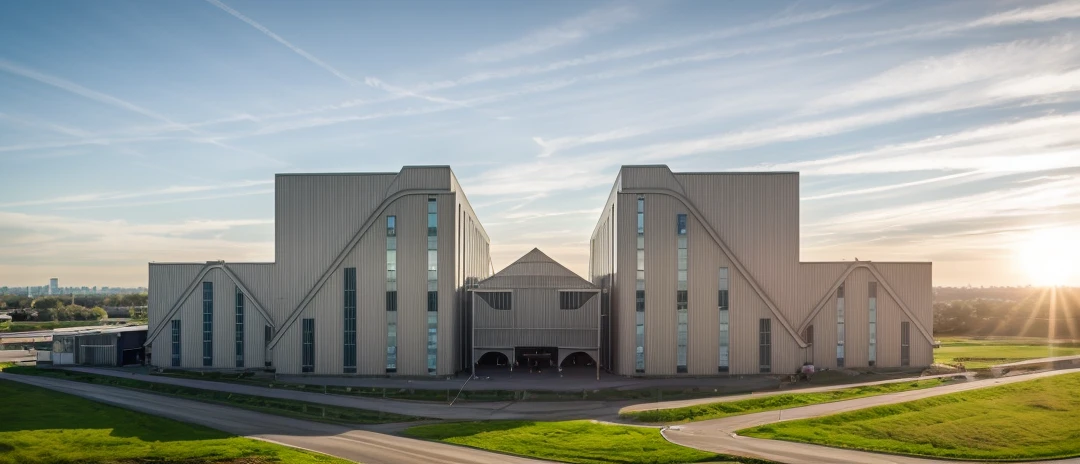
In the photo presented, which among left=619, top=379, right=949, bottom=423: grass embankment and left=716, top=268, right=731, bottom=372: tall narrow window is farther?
left=716, top=268, right=731, bottom=372: tall narrow window

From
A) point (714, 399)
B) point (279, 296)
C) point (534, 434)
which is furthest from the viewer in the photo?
point (279, 296)

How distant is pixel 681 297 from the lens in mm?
71438

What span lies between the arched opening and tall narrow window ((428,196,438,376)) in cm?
1644

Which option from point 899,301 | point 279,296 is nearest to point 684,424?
point 899,301

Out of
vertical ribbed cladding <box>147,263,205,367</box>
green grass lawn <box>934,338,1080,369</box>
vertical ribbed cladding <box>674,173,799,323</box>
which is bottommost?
green grass lawn <box>934,338,1080,369</box>

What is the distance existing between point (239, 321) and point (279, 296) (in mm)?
5504

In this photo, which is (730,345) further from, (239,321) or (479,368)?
(239,321)

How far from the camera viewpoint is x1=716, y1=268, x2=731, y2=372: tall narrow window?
71250 millimetres

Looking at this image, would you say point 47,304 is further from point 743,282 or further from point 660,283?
point 743,282

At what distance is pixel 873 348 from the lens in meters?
74.4

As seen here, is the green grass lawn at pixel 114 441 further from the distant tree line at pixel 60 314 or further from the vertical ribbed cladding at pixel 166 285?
the distant tree line at pixel 60 314

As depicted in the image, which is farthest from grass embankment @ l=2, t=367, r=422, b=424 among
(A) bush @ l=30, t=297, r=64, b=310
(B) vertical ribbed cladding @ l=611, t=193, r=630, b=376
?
(A) bush @ l=30, t=297, r=64, b=310

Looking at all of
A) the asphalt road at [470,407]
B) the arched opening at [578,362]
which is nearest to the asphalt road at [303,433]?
the asphalt road at [470,407]

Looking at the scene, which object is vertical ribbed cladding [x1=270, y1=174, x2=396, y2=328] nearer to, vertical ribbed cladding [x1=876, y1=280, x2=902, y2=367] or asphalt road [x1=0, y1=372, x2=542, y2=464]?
asphalt road [x1=0, y1=372, x2=542, y2=464]
